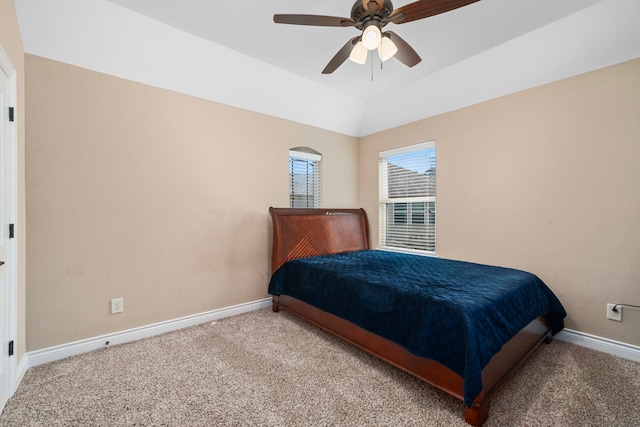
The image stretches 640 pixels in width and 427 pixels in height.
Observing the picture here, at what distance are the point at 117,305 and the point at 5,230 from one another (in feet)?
3.27

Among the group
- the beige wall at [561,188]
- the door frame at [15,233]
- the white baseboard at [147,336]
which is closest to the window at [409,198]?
the beige wall at [561,188]

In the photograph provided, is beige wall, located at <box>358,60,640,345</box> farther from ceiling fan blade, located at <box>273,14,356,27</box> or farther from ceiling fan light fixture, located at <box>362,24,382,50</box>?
ceiling fan blade, located at <box>273,14,356,27</box>

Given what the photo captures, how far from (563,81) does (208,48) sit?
322 centimetres

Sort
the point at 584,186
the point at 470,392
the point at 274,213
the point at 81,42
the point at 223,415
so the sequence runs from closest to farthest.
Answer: the point at 470,392 < the point at 223,415 < the point at 81,42 < the point at 584,186 < the point at 274,213

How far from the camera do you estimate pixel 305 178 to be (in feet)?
12.8

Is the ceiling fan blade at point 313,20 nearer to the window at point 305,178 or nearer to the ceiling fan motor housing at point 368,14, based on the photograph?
the ceiling fan motor housing at point 368,14

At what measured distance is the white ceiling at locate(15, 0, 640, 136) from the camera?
79.9 inches

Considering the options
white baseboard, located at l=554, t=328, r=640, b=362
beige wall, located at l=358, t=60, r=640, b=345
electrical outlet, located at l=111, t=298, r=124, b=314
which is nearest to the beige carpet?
white baseboard, located at l=554, t=328, r=640, b=362

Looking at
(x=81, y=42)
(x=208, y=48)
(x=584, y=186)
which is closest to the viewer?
(x=81, y=42)

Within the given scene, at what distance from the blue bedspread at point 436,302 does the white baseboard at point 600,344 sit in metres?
0.16

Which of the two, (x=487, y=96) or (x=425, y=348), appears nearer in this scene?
(x=425, y=348)

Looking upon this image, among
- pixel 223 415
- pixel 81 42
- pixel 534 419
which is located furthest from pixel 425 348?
pixel 81 42

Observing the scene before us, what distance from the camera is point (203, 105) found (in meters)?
2.88

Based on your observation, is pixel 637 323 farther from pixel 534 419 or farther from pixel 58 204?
pixel 58 204
